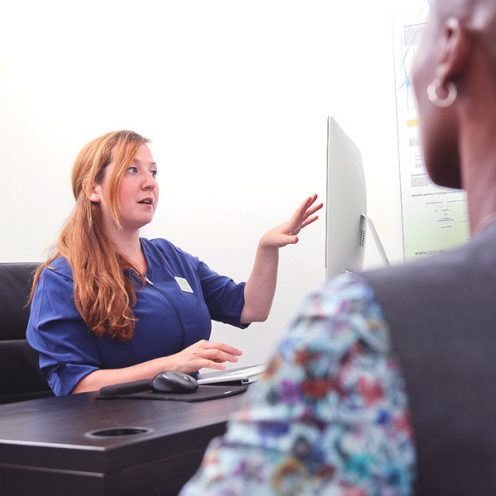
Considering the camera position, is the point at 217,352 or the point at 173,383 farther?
the point at 217,352

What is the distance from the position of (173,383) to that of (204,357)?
0.28 metres

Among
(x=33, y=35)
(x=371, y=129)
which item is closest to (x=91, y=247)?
(x=371, y=129)

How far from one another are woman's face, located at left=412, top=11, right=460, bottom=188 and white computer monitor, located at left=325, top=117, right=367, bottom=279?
109cm

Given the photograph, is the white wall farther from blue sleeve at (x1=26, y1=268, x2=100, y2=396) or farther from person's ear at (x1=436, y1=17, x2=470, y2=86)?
person's ear at (x1=436, y1=17, x2=470, y2=86)

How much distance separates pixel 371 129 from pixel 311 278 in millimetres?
599

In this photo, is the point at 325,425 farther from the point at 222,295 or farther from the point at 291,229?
the point at 222,295

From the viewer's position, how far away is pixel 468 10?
50 cm

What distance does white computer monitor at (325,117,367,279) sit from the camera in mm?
1717

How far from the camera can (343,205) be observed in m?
1.83

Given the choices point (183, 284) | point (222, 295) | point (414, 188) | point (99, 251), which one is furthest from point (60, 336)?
point (414, 188)

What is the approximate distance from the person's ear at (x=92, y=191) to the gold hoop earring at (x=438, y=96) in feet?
5.85

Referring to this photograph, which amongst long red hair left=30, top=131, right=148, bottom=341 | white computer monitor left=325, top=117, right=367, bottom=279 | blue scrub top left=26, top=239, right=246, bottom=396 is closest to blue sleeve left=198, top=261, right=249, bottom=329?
blue scrub top left=26, top=239, right=246, bottom=396

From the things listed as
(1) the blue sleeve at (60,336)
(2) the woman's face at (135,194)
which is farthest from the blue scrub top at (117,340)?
(2) the woman's face at (135,194)

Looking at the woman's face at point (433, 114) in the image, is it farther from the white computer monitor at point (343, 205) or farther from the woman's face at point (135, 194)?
the woman's face at point (135, 194)
